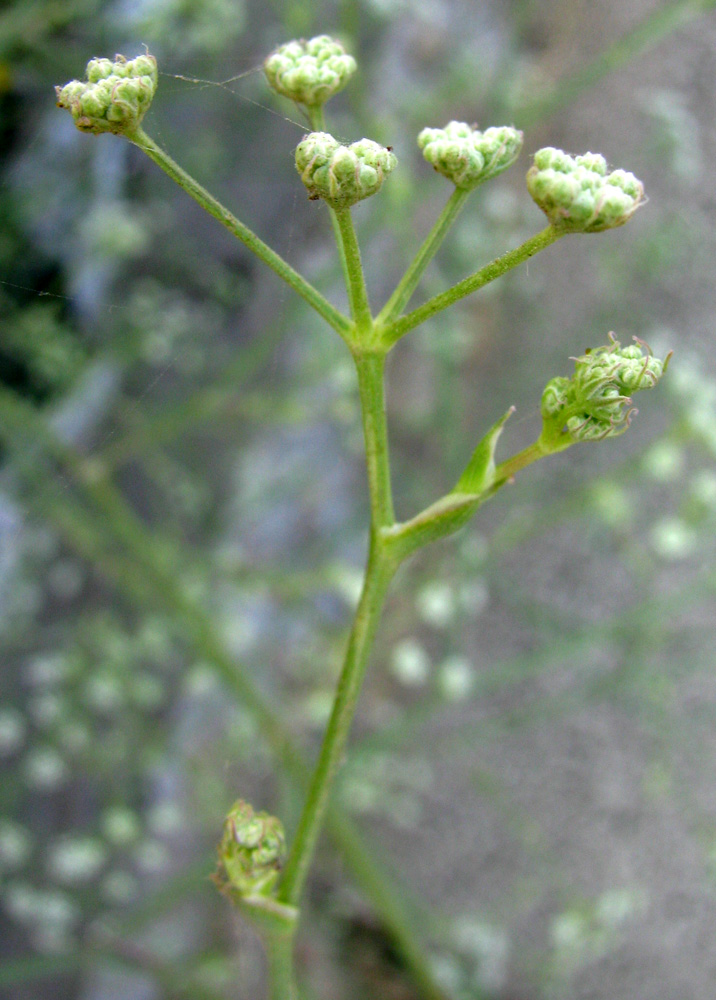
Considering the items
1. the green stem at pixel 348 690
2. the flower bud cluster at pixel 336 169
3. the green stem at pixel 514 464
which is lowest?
the green stem at pixel 348 690

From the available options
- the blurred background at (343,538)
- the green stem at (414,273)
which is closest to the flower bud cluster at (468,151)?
the green stem at (414,273)

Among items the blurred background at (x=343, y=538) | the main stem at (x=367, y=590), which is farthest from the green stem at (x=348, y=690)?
the blurred background at (x=343, y=538)

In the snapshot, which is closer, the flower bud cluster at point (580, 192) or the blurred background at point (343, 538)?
the flower bud cluster at point (580, 192)

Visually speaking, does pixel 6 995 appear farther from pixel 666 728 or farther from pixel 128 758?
pixel 666 728

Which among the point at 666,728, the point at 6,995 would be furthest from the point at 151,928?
the point at 666,728

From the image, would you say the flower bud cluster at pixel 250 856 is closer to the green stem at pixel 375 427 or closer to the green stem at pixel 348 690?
the green stem at pixel 348 690

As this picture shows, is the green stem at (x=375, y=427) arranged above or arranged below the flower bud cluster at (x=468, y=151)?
below

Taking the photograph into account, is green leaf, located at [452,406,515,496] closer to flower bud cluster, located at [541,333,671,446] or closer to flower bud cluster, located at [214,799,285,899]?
flower bud cluster, located at [541,333,671,446]

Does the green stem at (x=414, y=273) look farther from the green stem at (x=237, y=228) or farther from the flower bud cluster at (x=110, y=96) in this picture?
the flower bud cluster at (x=110, y=96)
